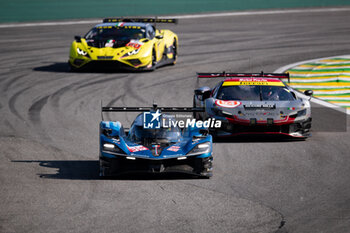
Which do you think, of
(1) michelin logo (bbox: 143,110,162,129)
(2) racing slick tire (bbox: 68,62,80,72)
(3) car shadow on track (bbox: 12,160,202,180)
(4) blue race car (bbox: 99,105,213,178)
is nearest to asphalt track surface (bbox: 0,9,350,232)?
(3) car shadow on track (bbox: 12,160,202,180)

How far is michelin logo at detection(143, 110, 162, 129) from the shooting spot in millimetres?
10961

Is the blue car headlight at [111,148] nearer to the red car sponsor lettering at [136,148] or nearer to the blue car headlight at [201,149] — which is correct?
the red car sponsor lettering at [136,148]

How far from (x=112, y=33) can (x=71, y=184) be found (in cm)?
1182

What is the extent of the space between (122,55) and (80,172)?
1005cm

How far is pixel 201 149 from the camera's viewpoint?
34.0ft

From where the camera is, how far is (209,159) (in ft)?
34.0

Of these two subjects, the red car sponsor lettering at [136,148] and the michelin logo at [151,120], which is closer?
the red car sponsor lettering at [136,148]

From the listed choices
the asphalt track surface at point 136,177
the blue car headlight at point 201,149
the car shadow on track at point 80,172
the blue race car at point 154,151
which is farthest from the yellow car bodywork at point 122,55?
the blue car headlight at point 201,149

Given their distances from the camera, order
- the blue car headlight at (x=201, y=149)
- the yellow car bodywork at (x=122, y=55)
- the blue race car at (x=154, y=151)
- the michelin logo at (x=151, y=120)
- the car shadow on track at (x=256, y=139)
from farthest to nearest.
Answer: the yellow car bodywork at (x=122, y=55), the car shadow on track at (x=256, y=139), the michelin logo at (x=151, y=120), the blue car headlight at (x=201, y=149), the blue race car at (x=154, y=151)

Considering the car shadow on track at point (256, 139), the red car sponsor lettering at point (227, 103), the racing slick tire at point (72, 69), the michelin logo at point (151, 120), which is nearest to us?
the michelin logo at point (151, 120)

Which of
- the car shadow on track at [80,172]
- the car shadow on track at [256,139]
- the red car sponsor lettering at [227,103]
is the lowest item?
the car shadow on track at [256,139]

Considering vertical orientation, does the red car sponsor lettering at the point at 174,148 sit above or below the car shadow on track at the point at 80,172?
above

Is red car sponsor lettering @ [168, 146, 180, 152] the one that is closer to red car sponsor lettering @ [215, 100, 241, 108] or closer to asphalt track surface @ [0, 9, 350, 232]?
asphalt track surface @ [0, 9, 350, 232]

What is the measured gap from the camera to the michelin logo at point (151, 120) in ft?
36.0
